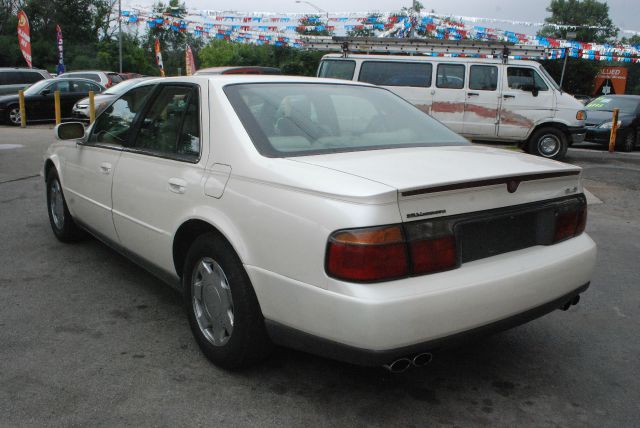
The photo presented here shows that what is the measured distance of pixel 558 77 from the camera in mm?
53375

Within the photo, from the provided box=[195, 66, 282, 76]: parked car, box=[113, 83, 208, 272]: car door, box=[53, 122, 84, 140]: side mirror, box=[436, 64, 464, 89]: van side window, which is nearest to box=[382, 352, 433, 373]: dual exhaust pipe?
box=[113, 83, 208, 272]: car door

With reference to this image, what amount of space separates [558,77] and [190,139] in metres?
56.1

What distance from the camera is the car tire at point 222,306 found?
273 cm

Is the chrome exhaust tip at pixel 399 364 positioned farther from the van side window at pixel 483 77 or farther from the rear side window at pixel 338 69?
the van side window at pixel 483 77

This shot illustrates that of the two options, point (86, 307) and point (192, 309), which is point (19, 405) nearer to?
point (192, 309)

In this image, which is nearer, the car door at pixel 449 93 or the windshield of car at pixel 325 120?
the windshield of car at pixel 325 120

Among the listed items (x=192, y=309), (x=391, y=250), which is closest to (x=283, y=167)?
(x=391, y=250)

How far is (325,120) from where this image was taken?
10.7 ft

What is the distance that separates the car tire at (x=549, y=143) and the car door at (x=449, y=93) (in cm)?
157

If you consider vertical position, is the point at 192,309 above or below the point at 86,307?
above

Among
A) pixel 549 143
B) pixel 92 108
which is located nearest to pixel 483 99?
pixel 549 143

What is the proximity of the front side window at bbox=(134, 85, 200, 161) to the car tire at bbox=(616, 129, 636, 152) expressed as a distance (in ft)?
48.0

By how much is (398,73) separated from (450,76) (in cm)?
108

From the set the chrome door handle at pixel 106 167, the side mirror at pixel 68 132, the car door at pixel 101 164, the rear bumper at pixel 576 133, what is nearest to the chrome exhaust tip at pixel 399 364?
the car door at pixel 101 164
